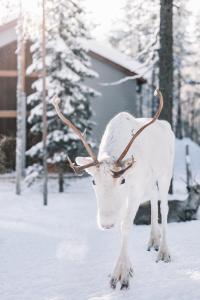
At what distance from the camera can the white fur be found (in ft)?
17.8

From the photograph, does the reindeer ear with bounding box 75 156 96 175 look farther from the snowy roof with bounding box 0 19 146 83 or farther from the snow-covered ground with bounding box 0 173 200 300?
the snowy roof with bounding box 0 19 146 83

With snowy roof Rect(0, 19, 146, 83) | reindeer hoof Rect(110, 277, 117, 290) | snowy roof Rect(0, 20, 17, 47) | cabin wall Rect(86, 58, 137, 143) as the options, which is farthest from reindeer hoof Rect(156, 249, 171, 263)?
snowy roof Rect(0, 20, 17, 47)

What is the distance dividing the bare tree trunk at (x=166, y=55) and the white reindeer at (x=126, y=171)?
5.40 m

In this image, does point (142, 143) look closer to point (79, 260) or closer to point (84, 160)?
point (84, 160)

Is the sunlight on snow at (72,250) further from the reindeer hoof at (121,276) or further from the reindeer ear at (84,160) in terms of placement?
the reindeer ear at (84,160)

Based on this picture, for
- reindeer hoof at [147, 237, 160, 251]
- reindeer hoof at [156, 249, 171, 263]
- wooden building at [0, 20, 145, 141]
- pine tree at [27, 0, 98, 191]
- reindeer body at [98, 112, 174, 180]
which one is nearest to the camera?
reindeer body at [98, 112, 174, 180]

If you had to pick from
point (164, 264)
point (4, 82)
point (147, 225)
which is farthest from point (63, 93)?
point (164, 264)

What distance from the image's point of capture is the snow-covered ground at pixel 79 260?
572 cm

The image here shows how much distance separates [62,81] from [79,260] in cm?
1100

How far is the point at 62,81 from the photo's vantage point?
693 inches

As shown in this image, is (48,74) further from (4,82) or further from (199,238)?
(199,238)

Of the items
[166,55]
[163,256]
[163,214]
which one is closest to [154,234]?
[163,214]

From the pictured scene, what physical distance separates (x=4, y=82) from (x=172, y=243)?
16.9 metres

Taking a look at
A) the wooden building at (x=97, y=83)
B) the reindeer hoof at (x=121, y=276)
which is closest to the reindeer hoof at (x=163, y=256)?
the reindeer hoof at (x=121, y=276)
